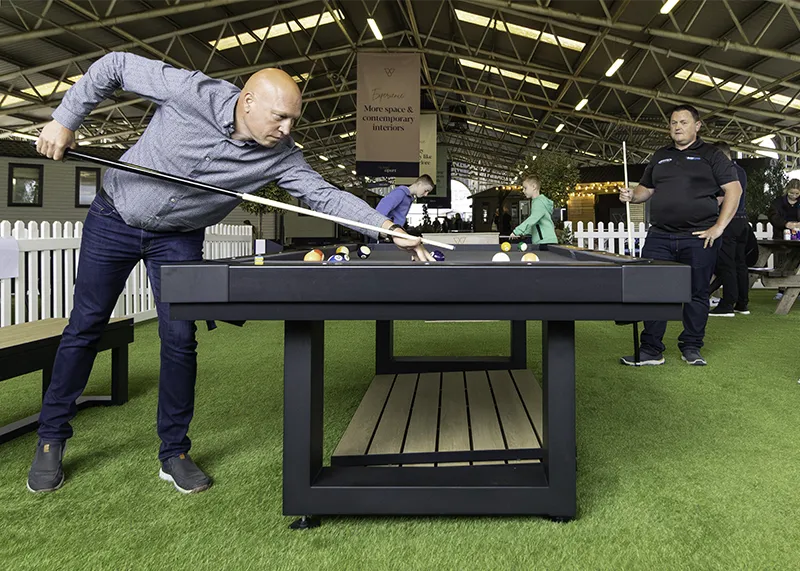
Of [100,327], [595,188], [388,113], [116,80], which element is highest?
[595,188]

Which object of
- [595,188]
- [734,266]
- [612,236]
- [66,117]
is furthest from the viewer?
[595,188]

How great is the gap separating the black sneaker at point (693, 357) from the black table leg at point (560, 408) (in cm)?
278

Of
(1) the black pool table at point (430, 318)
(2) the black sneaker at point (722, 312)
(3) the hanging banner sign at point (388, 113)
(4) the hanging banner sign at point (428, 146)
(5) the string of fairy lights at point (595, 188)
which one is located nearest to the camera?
(1) the black pool table at point (430, 318)

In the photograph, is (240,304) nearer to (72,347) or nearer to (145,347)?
(72,347)

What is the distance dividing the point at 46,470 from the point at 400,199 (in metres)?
4.49

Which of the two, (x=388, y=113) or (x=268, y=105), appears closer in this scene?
(x=268, y=105)

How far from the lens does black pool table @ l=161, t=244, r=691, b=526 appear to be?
1442 millimetres

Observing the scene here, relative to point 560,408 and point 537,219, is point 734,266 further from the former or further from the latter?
point 560,408

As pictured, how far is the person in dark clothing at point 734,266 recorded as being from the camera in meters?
5.88

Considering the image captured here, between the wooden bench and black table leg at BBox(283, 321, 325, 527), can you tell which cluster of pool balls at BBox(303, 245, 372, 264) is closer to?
black table leg at BBox(283, 321, 325, 527)

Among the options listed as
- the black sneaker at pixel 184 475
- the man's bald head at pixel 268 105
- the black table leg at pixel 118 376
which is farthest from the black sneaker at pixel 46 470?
the man's bald head at pixel 268 105

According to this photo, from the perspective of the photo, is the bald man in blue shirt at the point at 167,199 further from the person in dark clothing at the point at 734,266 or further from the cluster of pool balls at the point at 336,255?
the person in dark clothing at the point at 734,266

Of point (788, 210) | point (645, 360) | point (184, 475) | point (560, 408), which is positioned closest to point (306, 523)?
point (184, 475)

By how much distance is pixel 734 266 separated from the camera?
610 cm
